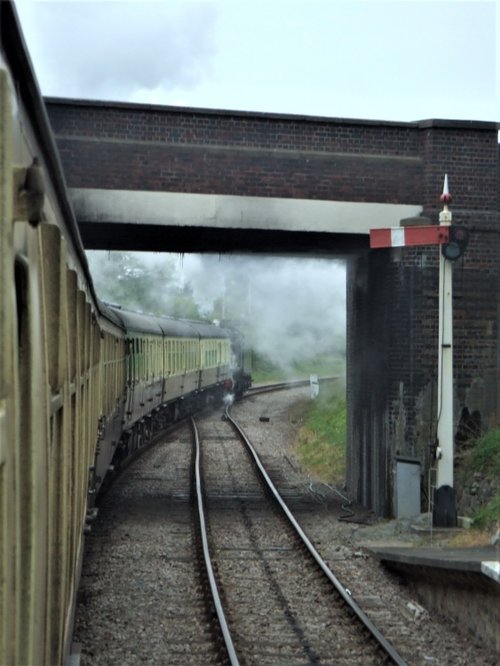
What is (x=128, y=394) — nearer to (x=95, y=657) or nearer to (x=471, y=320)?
(x=471, y=320)

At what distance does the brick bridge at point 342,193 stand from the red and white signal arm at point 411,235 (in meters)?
1.92

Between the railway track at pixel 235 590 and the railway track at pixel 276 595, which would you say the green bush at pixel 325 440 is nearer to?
the railway track at pixel 235 590

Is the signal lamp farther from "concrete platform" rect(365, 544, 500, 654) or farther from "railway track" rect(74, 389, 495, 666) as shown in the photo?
"railway track" rect(74, 389, 495, 666)

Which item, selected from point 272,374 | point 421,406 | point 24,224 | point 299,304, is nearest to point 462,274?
point 421,406

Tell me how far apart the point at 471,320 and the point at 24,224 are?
37.2 feet

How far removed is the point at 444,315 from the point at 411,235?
100 cm

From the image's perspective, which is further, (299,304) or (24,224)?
(299,304)

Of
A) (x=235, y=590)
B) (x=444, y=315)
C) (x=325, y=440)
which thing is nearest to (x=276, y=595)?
(x=235, y=590)

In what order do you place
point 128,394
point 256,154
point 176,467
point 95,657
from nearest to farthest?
point 95,657, point 256,154, point 128,394, point 176,467

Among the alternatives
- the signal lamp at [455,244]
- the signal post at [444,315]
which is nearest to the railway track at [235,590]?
the signal post at [444,315]

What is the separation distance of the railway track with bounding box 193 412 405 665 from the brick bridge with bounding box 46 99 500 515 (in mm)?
1988

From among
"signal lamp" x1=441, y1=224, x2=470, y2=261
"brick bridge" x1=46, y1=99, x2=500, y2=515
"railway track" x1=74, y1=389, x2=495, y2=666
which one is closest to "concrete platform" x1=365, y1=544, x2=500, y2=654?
"railway track" x1=74, y1=389, x2=495, y2=666

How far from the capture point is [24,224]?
2.48m

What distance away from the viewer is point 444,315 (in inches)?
445
